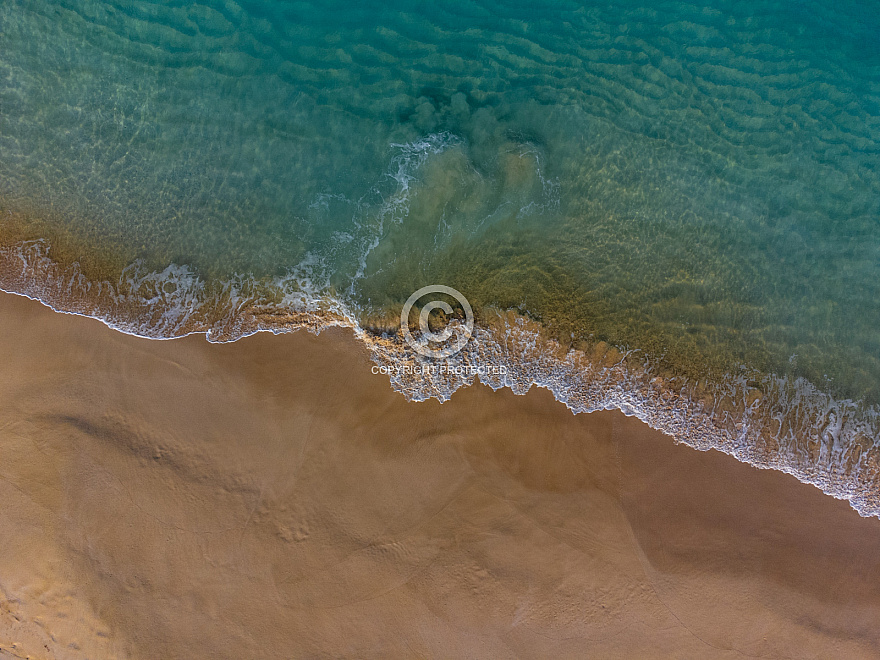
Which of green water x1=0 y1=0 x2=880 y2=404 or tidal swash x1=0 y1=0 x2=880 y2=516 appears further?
green water x1=0 y1=0 x2=880 y2=404

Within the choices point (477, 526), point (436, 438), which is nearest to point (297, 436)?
point (436, 438)

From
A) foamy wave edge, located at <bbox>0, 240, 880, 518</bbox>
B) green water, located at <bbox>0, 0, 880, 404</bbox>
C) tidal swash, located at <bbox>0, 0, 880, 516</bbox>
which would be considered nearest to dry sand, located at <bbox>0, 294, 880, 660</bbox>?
foamy wave edge, located at <bbox>0, 240, 880, 518</bbox>

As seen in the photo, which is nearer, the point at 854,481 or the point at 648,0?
the point at 854,481

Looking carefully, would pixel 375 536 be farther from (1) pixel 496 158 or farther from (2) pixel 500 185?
(1) pixel 496 158

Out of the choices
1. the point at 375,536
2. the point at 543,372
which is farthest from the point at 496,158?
the point at 375,536

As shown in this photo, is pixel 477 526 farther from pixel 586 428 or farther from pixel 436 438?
pixel 586 428

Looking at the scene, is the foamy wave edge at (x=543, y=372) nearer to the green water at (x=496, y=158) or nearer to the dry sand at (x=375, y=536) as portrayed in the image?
the green water at (x=496, y=158)

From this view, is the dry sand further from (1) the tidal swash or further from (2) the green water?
(2) the green water
